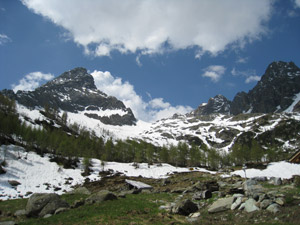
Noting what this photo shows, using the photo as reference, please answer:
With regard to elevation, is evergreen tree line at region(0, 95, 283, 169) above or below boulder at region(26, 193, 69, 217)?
above

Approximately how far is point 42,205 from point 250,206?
66.4 ft

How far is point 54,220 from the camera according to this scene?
16.6 metres

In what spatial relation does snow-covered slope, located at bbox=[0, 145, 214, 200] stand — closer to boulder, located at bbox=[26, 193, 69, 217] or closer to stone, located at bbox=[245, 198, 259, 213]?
boulder, located at bbox=[26, 193, 69, 217]

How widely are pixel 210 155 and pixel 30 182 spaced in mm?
102178

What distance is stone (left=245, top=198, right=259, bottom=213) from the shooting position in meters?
14.1

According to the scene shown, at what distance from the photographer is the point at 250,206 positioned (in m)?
14.4

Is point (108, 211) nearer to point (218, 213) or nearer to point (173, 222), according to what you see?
point (173, 222)

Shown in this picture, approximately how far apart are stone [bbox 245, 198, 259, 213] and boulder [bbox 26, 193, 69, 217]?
18367 millimetres

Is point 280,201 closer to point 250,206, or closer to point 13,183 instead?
point 250,206

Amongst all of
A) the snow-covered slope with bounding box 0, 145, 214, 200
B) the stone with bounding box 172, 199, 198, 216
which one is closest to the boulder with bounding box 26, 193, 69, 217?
the stone with bounding box 172, 199, 198, 216

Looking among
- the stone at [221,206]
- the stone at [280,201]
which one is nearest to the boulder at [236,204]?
the stone at [221,206]

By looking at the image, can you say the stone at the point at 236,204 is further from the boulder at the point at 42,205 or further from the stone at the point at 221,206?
the boulder at the point at 42,205

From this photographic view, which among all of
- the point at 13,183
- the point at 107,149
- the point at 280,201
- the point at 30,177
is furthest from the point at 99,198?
the point at 107,149

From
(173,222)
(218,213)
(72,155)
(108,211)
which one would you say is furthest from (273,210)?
(72,155)
